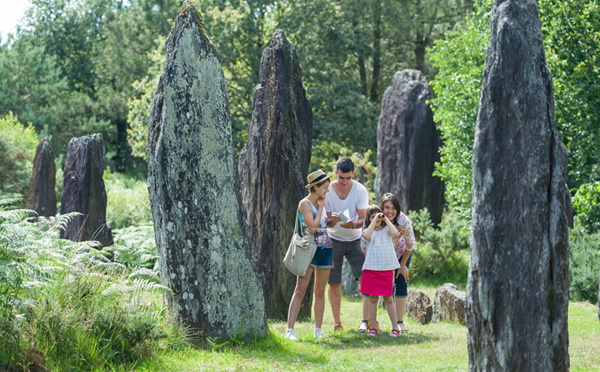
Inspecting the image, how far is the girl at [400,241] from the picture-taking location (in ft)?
29.1

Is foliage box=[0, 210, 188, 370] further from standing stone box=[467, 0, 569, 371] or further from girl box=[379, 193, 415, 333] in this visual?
standing stone box=[467, 0, 569, 371]

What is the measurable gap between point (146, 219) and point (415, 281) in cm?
1016

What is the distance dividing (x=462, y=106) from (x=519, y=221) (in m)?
10.4

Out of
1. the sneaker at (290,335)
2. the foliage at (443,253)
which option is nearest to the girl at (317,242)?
the sneaker at (290,335)

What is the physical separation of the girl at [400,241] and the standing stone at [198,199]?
2124mm

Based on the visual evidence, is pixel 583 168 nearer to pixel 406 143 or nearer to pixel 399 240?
pixel 406 143

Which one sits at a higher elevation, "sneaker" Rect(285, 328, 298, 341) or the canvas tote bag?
the canvas tote bag

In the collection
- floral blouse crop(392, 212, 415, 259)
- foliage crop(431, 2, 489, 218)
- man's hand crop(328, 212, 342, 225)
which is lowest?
floral blouse crop(392, 212, 415, 259)

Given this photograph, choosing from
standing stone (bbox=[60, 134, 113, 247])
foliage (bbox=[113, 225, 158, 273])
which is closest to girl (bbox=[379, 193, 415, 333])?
foliage (bbox=[113, 225, 158, 273])

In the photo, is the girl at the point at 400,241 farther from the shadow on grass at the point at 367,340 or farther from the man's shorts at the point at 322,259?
the man's shorts at the point at 322,259

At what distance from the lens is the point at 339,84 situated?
87.6ft

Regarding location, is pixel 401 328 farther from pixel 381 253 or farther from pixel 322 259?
pixel 322 259

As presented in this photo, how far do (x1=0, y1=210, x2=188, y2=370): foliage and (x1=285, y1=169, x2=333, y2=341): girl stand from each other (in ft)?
5.39

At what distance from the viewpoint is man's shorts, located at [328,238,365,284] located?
9.10 metres
